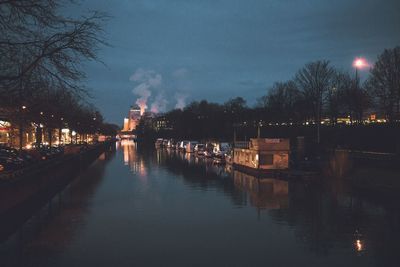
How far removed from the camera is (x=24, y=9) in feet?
50.0

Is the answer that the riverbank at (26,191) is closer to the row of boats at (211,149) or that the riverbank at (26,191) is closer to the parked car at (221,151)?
the row of boats at (211,149)

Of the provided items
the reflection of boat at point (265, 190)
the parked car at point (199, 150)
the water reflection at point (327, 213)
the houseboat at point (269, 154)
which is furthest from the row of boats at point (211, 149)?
the water reflection at point (327, 213)

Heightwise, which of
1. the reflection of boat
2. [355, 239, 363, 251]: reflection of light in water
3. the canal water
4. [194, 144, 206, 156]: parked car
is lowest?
[355, 239, 363, 251]: reflection of light in water

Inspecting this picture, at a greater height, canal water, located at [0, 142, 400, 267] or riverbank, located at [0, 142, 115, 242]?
riverbank, located at [0, 142, 115, 242]

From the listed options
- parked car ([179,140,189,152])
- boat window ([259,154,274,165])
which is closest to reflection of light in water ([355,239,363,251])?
boat window ([259,154,274,165])

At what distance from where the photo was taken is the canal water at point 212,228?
2486 cm

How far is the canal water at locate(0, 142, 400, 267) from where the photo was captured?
24859mm

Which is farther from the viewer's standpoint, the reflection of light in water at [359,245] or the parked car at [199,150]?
the parked car at [199,150]

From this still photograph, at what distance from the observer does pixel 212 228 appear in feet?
105

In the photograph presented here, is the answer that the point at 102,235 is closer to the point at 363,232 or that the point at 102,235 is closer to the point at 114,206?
the point at 114,206

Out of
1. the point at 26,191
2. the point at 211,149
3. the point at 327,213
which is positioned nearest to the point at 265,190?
the point at 327,213

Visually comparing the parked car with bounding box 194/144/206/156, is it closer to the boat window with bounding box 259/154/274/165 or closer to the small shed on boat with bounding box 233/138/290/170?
the small shed on boat with bounding box 233/138/290/170

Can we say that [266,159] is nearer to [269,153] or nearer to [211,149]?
[269,153]

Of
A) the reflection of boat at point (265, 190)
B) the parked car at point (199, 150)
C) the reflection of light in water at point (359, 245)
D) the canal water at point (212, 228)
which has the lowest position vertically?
the reflection of light in water at point (359, 245)
